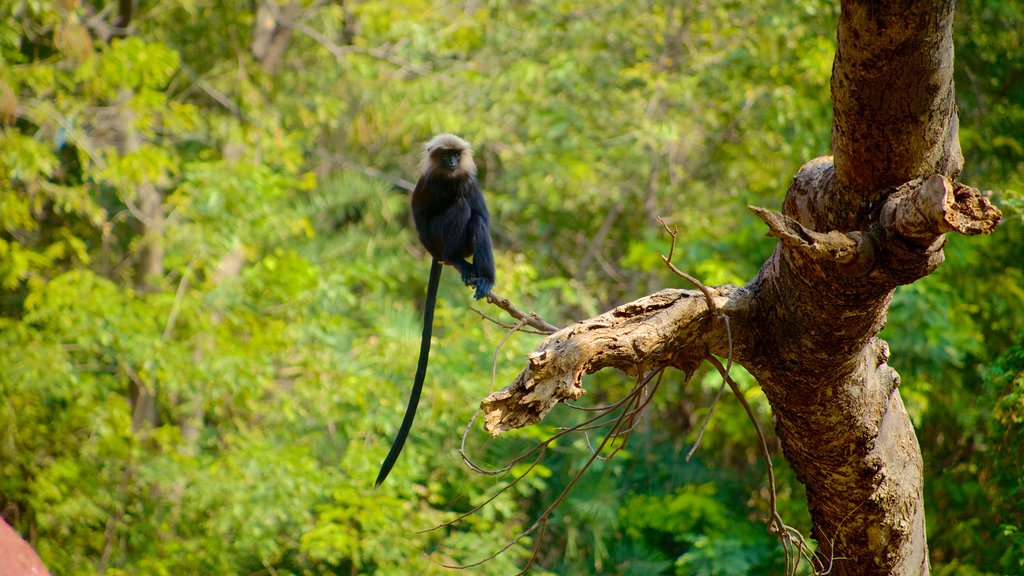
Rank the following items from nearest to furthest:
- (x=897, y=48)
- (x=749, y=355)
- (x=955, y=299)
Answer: (x=897, y=48)
(x=749, y=355)
(x=955, y=299)

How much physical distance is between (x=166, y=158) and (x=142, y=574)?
2921mm

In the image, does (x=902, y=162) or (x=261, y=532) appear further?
(x=261, y=532)

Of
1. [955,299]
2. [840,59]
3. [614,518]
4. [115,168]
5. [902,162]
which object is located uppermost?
[840,59]

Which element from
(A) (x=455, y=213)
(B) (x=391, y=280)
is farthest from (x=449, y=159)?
(B) (x=391, y=280)

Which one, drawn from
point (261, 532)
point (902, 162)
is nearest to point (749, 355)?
point (902, 162)

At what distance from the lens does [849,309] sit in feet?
7.95

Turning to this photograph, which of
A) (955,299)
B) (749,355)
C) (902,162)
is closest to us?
(902,162)

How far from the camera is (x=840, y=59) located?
211 centimetres

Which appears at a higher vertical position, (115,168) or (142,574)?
(115,168)

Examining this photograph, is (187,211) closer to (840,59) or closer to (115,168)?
(115,168)

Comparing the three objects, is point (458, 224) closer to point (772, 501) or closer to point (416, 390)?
point (416, 390)

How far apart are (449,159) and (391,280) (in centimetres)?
347

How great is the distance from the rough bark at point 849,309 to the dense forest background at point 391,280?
169cm

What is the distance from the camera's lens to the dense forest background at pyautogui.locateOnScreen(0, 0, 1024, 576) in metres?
6.60
